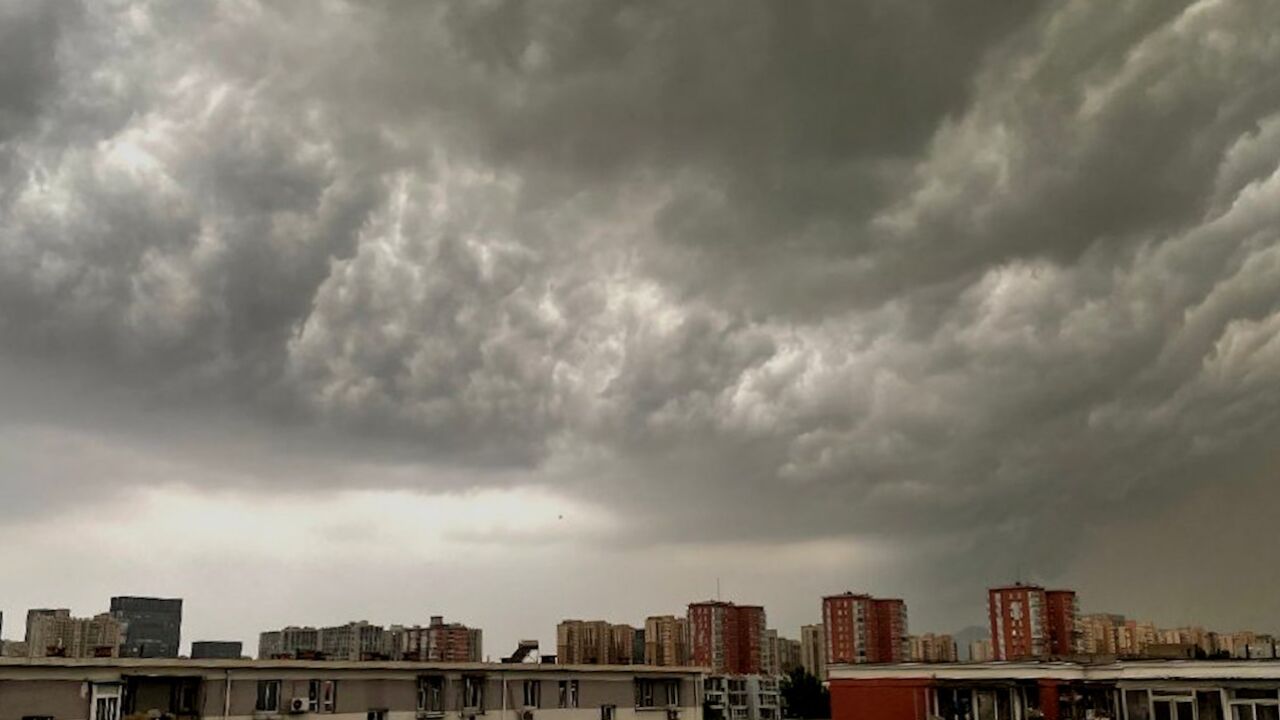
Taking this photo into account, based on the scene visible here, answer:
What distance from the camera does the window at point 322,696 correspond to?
4566 centimetres

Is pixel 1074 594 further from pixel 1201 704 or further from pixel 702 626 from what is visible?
pixel 1201 704

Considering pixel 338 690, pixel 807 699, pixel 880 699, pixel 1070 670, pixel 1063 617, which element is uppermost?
pixel 1063 617

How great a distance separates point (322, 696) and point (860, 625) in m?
124

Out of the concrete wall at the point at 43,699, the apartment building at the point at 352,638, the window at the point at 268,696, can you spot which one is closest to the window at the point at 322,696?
the window at the point at 268,696

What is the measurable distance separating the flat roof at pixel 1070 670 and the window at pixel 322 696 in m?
26.1

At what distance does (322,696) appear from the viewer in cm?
4606

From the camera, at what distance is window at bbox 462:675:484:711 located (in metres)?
51.2

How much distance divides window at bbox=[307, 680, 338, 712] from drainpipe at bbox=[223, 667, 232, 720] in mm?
3539

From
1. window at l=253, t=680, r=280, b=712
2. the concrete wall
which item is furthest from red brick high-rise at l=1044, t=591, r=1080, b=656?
the concrete wall

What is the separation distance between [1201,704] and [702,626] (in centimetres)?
12380

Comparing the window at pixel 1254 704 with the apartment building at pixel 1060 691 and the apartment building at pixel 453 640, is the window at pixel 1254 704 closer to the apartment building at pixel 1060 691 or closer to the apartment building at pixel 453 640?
the apartment building at pixel 1060 691

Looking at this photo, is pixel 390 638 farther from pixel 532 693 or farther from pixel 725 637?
pixel 725 637

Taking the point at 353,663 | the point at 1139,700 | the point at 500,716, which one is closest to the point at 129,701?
the point at 353,663

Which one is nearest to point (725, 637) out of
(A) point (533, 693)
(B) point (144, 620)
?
(B) point (144, 620)
